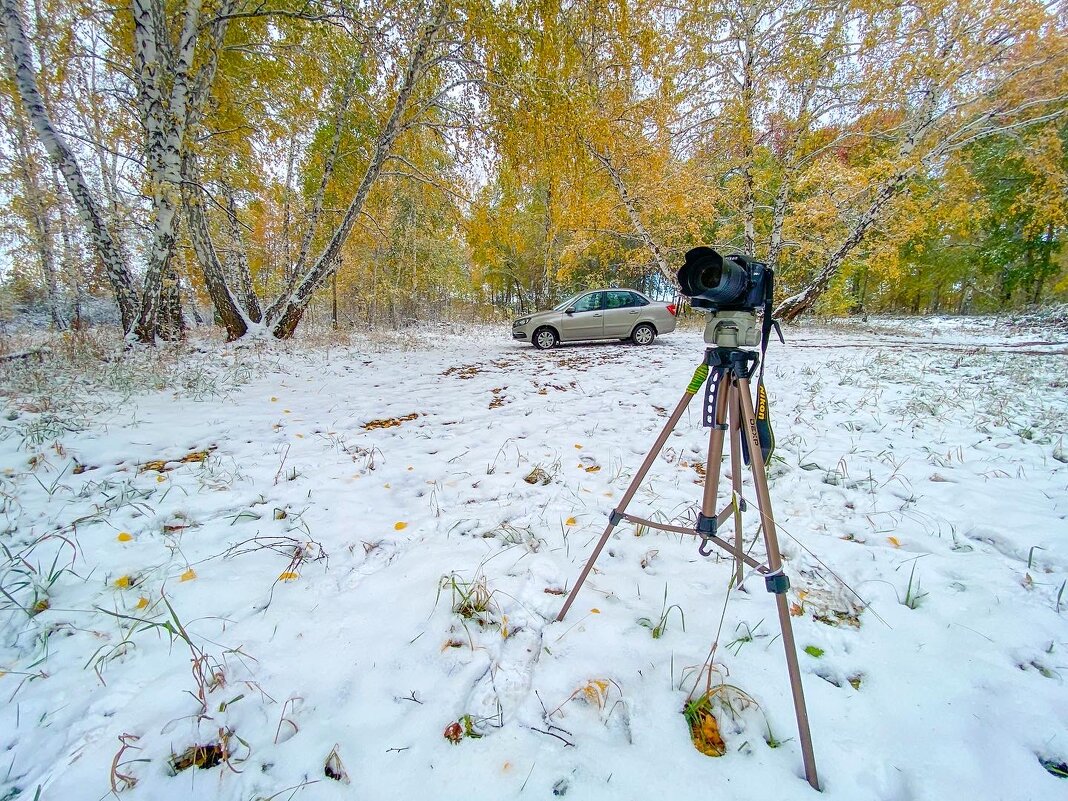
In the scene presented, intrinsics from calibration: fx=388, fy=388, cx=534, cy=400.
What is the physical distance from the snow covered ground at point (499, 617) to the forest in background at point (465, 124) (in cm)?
544

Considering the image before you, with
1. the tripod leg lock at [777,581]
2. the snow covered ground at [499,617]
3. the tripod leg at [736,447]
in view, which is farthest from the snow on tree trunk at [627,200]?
the tripod leg lock at [777,581]

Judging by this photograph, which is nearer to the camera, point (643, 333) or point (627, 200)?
point (643, 333)

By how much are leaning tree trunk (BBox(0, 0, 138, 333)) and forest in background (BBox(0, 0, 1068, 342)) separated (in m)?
0.03

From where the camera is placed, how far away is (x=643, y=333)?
10586mm

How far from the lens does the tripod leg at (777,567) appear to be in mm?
1071

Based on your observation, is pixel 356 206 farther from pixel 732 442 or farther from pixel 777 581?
pixel 777 581

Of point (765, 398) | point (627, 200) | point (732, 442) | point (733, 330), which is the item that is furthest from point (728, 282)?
point (627, 200)

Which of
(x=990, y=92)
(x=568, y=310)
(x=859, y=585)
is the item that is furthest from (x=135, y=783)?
(x=990, y=92)

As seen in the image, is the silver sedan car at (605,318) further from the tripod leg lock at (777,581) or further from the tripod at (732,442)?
the tripod leg lock at (777,581)

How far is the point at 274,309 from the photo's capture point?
28.1 ft

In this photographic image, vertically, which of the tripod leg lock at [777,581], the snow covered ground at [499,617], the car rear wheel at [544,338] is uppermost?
the car rear wheel at [544,338]

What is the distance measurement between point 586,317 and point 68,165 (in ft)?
30.9

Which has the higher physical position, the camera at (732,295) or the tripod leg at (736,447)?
the camera at (732,295)

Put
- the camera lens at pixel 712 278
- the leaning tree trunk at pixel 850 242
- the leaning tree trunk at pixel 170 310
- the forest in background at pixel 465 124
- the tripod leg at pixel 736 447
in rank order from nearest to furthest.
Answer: the camera lens at pixel 712 278 < the tripod leg at pixel 736 447 < the forest in background at pixel 465 124 < the leaning tree trunk at pixel 170 310 < the leaning tree trunk at pixel 850 242
